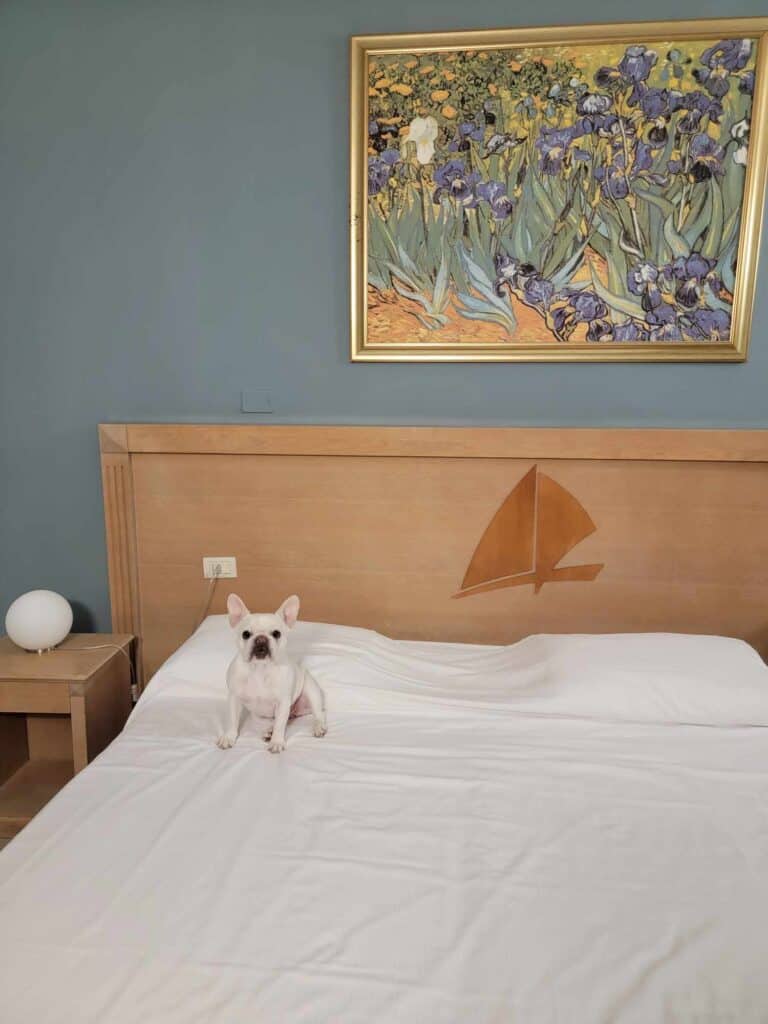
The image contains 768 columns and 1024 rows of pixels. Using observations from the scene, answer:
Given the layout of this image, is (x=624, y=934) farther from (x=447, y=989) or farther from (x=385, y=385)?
(x=385, y=385)

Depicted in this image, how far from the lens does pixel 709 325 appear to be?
203 centimetres

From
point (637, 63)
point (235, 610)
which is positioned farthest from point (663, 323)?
point (235, 610)

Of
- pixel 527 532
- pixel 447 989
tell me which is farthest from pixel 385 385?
pixel 447 989

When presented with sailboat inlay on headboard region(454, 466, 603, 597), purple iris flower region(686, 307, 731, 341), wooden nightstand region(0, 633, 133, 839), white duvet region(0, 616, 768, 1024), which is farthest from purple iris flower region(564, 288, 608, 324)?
wooden nightstand region(0, 633, 133, 839)

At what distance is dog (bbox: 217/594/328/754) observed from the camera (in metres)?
1.62

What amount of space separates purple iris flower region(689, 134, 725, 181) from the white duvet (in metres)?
1.31

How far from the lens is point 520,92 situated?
77.1 inches

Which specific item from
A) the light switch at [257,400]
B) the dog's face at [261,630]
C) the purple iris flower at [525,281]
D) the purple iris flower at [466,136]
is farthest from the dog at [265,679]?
the purple iris flower at [466,136]

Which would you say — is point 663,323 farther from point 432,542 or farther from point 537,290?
point 432,542

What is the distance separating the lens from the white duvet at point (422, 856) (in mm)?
968

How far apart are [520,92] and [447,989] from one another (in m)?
2.11

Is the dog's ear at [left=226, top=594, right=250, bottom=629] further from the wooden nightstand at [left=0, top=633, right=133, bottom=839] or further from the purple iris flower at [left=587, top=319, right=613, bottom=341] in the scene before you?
the purple iris flower at [left=587, top=319, right=613, bottom=341]

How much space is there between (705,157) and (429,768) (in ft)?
5.88

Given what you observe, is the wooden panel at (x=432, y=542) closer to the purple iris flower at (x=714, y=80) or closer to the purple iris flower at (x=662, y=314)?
the purple iris flower at (x=662, y=314)
